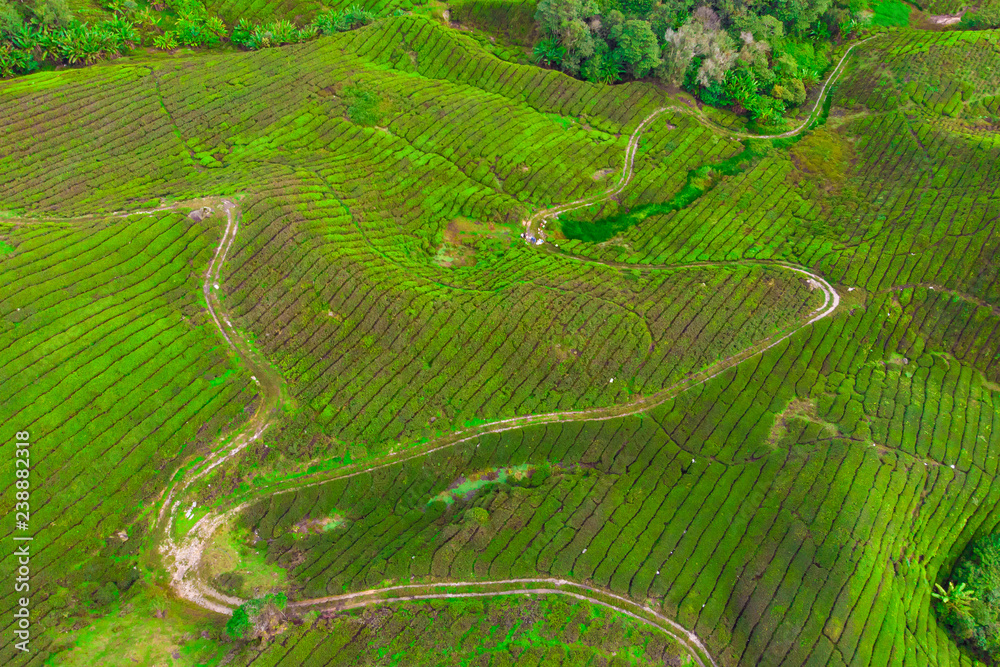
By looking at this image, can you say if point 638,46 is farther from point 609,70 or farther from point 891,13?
point 891,13

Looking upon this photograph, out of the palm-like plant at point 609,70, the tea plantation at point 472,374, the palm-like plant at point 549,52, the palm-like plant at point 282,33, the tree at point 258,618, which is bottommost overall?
the tree at point 258,618

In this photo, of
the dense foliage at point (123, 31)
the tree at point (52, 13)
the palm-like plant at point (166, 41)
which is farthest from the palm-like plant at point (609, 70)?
the tree at point (52, 13)

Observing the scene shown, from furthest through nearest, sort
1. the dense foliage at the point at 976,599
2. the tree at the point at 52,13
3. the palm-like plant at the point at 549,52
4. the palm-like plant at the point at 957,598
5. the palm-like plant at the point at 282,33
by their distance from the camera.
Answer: the palm-like plant at the point at 549,52 → the palm-like plant at the point at 282,33 → the tree at the point at 52,13 → the palm-like plant at the point at 957,598 → the dense foliage at the point at 976,599

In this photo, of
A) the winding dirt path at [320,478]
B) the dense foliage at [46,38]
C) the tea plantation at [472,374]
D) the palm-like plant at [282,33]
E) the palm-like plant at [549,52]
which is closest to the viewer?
the tea plantation at [472,374]

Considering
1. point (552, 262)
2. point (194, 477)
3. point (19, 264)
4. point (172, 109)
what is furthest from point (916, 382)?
point (172, 109)

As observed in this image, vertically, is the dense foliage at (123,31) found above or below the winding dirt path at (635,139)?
above

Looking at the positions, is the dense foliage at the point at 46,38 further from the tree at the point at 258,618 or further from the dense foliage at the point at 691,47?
the tree at the point at 258,618

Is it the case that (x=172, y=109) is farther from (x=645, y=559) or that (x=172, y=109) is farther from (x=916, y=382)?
(x=916, y=382)
